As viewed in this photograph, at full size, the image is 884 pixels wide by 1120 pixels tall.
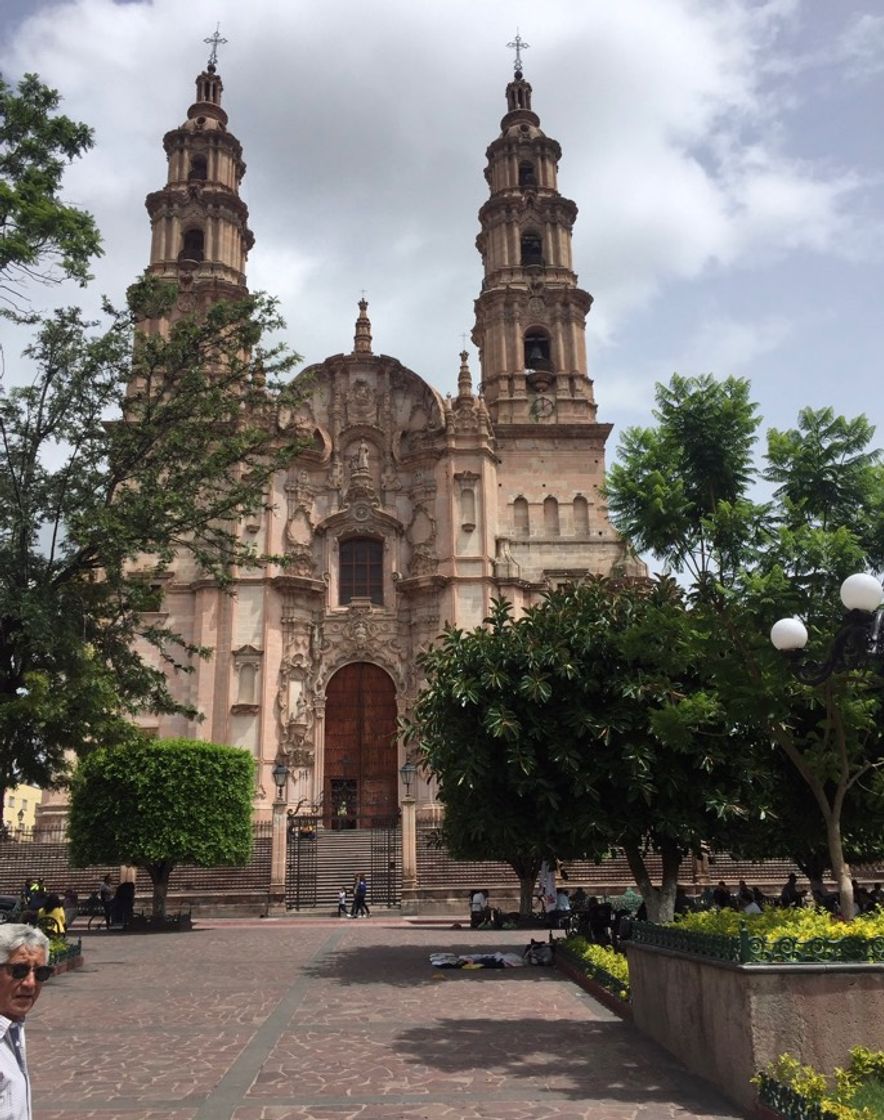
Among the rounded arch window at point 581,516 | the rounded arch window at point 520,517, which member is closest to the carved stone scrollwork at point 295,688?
the rounded arch window at point 520,517

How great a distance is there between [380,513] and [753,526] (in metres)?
27.9

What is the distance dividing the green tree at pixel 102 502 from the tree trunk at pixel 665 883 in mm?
9048

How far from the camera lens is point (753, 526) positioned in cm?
1055

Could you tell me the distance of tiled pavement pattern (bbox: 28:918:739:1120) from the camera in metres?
7.14

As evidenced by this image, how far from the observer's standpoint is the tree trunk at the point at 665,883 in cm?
1476

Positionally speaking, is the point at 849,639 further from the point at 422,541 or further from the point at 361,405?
the point at 361,405

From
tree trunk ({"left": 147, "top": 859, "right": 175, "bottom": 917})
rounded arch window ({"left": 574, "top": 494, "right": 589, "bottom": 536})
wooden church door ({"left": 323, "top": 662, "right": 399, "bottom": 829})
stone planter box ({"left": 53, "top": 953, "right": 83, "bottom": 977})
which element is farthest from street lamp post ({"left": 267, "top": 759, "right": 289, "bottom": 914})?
rounded arch window ({"left": 574, "top": 494, "right": 589, "bottom": 536})

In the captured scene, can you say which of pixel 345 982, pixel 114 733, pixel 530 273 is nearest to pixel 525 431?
pixel 530 273

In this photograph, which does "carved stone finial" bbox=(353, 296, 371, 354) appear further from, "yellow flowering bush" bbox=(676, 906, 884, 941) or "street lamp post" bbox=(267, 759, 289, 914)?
"yellow flowering bush" bbox=(676, 906, 884, 941)

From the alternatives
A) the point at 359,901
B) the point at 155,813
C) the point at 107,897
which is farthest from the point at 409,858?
the point at 107,897

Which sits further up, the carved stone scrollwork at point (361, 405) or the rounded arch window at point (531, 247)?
the rounded arch window at point (531, 247)

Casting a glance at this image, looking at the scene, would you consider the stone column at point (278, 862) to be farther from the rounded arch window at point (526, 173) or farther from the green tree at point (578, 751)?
the rounded arch window at point (526, 173)

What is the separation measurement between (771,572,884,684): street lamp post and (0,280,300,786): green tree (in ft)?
38.0

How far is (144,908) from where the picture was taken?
87.7ft
